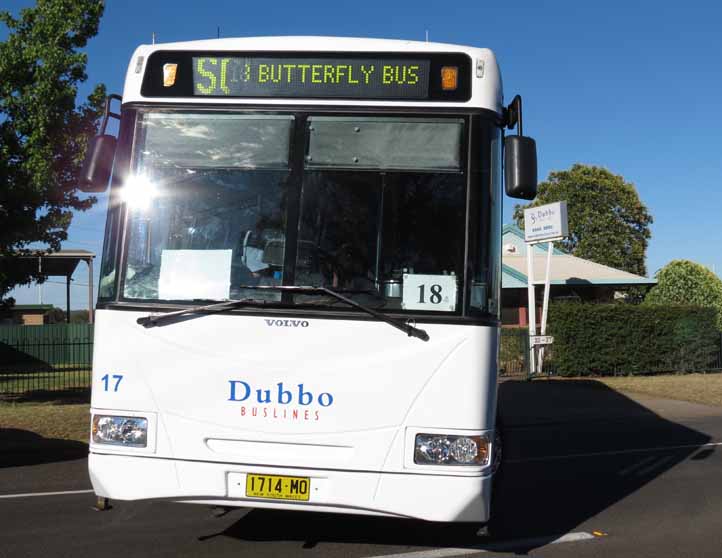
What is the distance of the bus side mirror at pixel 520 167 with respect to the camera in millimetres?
5227

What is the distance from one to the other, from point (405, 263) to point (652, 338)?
2039cm

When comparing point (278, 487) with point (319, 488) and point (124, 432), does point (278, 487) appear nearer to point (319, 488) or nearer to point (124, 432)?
point (319, 488)

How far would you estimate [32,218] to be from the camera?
1478 centimetres

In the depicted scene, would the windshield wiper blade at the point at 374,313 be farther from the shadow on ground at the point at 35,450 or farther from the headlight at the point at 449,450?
the shadow on ground at the point at 35,450

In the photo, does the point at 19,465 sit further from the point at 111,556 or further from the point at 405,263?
the point at 405,263

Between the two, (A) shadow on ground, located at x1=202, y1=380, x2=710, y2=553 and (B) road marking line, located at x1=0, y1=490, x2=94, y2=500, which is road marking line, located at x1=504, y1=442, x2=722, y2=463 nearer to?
(A) shadow on ground, located at x1=202, y1=380, x2=710, y2=553

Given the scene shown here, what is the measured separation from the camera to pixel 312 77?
17.3 ft

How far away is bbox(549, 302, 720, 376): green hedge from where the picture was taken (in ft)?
74.7

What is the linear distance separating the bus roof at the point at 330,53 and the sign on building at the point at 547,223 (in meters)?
20.1

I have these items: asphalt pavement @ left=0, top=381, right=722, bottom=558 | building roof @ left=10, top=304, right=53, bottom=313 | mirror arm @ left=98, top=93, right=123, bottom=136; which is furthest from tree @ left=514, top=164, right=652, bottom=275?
mirror arm @ left=98, top=93, right=123, bottom=136

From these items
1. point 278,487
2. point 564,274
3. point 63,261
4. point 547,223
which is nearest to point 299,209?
point 278,487

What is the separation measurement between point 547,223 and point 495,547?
2077 centimetres

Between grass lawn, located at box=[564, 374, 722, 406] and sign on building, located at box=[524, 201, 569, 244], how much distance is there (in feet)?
16.4

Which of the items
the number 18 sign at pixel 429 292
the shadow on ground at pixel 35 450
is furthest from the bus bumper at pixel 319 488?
the shadow on ground at pixel 35 450
